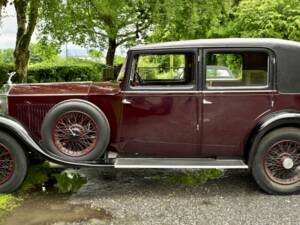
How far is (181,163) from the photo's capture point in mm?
4844

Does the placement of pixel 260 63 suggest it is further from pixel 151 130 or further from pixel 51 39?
pixel 51 39

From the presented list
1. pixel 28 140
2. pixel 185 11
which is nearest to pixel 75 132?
pixel 28 140

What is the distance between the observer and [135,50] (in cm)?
505

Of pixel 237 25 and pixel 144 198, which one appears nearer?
pixel 144 198

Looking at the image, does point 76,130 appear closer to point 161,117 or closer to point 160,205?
point 161,117

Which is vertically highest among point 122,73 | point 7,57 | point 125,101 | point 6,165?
point 7,57

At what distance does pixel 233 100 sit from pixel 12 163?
2.60m

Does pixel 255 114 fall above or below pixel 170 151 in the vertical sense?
above

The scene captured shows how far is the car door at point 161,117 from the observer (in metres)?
4.87

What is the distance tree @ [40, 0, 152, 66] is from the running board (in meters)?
5.43

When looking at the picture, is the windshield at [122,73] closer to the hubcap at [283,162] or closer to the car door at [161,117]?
the car door at [161,117]

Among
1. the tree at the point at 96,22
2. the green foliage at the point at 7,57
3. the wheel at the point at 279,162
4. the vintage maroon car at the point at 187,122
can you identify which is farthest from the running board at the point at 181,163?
the green foliage at the point at 7,57

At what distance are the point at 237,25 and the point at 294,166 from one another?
1539cm

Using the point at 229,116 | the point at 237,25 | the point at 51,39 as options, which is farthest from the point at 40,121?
the point at 237,25
